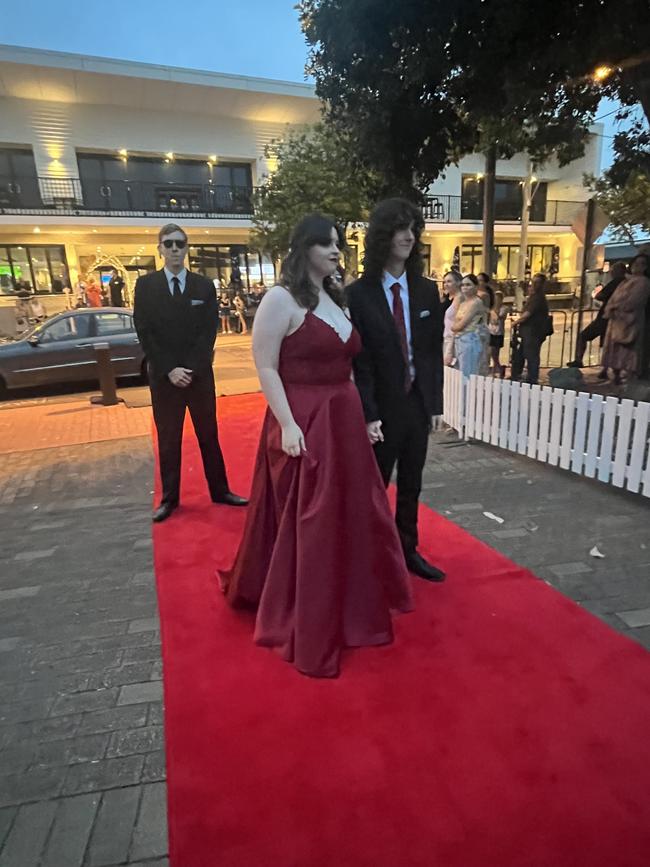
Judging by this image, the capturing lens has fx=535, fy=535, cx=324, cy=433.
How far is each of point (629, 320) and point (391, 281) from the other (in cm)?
636

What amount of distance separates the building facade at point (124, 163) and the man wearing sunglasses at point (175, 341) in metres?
15.3

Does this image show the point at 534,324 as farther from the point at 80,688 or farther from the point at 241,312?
the point at 241,312

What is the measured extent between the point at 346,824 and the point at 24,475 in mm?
4850

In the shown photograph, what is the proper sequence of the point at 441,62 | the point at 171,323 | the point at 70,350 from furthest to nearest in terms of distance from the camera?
the point at 70,350 < the point at 441,62 < the point at 171,323

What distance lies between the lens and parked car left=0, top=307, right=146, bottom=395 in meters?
9.28

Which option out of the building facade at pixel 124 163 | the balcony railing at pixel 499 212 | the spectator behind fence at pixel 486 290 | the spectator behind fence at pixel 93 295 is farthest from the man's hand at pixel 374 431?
the balcony railing at pixel 499 212

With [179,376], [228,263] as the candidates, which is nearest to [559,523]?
[179,376]

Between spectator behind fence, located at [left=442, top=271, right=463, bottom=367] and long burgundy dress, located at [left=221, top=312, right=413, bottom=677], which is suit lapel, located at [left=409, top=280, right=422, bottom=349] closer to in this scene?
long burgundy dress, located at [left=221, top=312, right=413, bottom=677]

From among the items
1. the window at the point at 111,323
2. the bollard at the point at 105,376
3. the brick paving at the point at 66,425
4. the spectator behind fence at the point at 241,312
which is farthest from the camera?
the spectator behind fence at the point at 241,312

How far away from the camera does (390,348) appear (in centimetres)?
268

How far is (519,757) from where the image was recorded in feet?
6.28

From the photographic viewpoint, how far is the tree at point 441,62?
4.55m

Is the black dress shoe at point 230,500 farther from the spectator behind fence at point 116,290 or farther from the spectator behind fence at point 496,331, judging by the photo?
the spectator behind fence at point 116,290

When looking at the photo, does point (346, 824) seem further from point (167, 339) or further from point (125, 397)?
point (125, 397)
